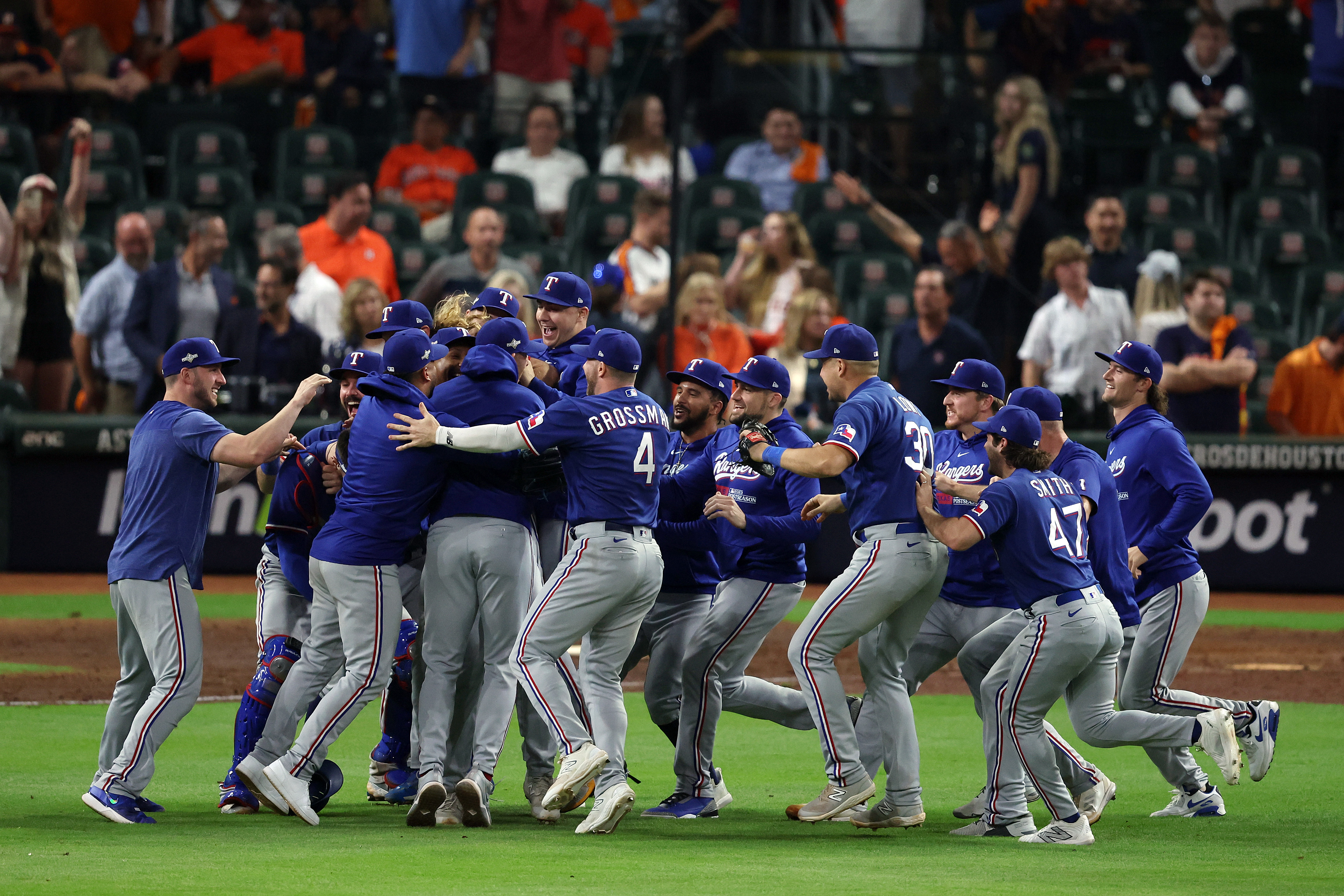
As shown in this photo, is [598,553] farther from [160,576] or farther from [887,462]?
[160,576]

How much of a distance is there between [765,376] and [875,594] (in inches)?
40.7

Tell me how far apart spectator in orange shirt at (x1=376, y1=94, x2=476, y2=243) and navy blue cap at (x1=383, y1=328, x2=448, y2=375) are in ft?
32.2

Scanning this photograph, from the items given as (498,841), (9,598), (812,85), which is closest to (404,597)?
(498,841)

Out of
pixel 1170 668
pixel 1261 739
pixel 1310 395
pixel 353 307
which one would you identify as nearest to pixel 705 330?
pixel 353 307

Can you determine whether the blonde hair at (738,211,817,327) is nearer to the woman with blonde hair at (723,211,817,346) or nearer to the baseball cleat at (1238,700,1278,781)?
the woman with blonde hair at (723,211,817,346)

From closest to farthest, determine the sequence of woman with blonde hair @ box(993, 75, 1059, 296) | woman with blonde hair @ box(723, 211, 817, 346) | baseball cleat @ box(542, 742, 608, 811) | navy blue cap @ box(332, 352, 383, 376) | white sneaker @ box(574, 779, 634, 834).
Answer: baseball cleat @ box(542, 742, 608, 811) → white sneaker @ box(574, 779, 634, 834) → navy blue cap @ box(332, 352, 383, 376) → woman with blonde hair @ box(723, 211, 817, 346) → woman with blonde hair @ box(993, 75, 1059, 296)

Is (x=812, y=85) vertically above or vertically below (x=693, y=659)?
above

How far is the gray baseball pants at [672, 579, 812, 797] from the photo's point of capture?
7820 mm

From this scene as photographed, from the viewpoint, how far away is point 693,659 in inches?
311

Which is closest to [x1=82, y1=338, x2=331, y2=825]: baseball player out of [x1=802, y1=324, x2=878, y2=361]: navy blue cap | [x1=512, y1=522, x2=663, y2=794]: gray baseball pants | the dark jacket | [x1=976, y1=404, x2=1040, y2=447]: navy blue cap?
[x1=512, y1=522, x2=663, y2=794]: gray baseball pants

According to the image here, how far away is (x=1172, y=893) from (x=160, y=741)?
12.7 ft

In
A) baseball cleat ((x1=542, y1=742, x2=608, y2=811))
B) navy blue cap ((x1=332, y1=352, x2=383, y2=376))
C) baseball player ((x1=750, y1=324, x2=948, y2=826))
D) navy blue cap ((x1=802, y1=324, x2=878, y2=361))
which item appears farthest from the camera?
navy blue cap ((x1=332, y1=352, x2=383, y2=376))

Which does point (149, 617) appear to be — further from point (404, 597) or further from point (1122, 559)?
point (1122, 559)

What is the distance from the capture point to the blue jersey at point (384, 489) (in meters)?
7.44
